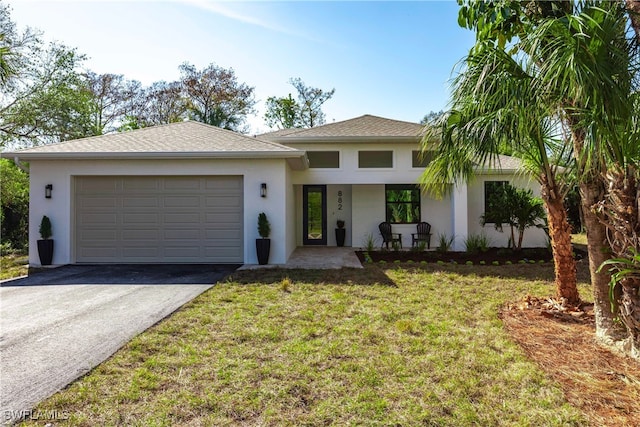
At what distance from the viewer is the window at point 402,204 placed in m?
12.2

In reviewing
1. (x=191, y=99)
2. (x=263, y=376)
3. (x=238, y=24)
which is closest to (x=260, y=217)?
(x=238, y=24)

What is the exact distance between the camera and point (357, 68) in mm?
11961

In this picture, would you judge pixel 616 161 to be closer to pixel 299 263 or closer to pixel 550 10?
pixel 550 10

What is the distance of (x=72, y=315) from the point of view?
4.78 m

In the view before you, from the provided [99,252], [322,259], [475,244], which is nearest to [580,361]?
[322,259]

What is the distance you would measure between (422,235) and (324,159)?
4211 mm

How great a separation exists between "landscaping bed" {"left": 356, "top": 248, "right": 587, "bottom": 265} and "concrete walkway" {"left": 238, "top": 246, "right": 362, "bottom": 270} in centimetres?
45

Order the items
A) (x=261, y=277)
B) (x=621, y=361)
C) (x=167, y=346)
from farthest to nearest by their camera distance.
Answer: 1. (x=261, y=277)
2. (x=167, y=346)
3. (x=621, y=361)

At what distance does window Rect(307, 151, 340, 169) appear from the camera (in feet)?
38.2

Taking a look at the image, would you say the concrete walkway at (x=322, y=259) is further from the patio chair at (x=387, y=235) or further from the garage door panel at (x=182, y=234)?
the garage door panel at (x=182, y=234)

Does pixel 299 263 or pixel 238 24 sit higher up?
pixel 238 24

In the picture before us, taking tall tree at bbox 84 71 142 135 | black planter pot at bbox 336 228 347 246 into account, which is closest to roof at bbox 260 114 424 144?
black planter pot at bbox 336 228 347 246

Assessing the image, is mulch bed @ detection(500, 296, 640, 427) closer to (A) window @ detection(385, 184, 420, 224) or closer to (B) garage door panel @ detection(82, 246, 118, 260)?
(A) window @ detection(385, 184, 420, 224)

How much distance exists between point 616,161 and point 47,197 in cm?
1108
